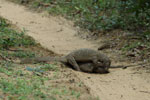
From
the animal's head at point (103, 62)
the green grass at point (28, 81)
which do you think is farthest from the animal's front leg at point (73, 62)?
the animal's head at point (103, 62)

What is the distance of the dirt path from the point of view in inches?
199

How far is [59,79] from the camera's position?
500cm

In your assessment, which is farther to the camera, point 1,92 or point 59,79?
point 59,79

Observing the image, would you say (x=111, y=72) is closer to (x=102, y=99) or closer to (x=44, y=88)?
(x=102, y=99)

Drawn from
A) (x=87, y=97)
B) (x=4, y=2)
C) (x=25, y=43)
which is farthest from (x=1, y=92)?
(x=4, y=2)

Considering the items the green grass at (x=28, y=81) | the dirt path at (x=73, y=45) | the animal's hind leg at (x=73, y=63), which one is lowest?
the dirt path at (x=73, y=45)

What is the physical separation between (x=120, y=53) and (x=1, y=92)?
4893 millimetres

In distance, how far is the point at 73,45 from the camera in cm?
968

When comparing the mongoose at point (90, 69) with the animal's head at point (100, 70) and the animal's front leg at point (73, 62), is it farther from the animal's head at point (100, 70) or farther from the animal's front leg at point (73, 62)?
the animal's front leg at point (73, 62)

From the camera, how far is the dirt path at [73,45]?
5047 mm

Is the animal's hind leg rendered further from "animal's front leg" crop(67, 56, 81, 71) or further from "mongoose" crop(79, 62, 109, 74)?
"mongoose" crop(79, 62, 109, 74)

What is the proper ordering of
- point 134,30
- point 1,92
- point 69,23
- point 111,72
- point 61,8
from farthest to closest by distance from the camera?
1. point 61,8
2. point 69,23
3. point 134,30
4. point 111,72
5. point 1,92

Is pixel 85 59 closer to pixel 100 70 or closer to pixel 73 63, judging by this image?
pixel 73 63

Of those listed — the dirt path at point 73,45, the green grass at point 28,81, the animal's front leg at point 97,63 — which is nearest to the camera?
the green grass at point 28,81
